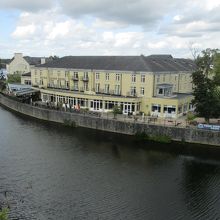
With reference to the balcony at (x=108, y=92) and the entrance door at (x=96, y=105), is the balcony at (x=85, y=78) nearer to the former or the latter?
the balcony at (x=108, y=92)

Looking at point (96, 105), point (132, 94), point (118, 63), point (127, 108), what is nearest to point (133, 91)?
point (132, 94)

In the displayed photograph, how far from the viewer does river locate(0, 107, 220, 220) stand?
86.3ft

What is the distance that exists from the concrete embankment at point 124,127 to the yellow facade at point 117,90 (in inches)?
204

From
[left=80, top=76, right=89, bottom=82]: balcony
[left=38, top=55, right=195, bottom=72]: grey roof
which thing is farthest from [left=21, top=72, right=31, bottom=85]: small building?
[left=80, top=76, right=89, bottom=82]: balcony

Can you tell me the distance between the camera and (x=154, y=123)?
153ft

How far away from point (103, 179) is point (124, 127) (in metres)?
17.2

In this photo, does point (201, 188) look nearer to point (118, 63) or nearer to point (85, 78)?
point (118, 63)

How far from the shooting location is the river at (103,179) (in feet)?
86.3

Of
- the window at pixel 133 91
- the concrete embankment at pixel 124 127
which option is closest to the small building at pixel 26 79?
the concrete embankment at pixel 124 127

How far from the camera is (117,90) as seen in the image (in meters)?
58.7

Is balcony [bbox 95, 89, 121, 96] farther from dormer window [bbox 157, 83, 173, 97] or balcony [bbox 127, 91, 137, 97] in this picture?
dormer window [bbox 157, 83, 173, 97]

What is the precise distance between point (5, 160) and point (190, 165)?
21.5m

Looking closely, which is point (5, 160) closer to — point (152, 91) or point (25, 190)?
point (25, 190)

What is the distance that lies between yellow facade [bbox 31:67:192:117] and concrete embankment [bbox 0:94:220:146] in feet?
17.0
